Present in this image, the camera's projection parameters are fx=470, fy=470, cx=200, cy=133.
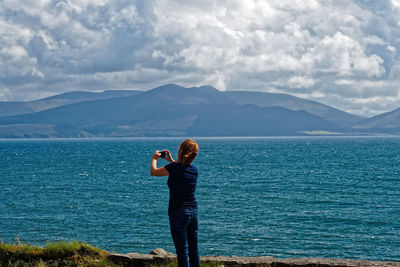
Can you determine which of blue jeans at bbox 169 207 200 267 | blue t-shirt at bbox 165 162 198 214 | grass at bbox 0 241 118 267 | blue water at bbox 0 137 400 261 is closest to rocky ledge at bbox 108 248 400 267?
grass at bbox 0 241 118 267

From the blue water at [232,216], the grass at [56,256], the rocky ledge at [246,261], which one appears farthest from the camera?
the blue water at [232,216]

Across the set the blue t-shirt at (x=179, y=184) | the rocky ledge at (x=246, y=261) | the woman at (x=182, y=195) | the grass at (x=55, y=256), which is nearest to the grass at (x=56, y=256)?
the grass at (x=55, y=256)

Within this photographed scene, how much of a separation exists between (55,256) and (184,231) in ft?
13.8

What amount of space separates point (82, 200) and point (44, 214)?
759 centimetres

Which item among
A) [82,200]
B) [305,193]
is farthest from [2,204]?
[305,193]

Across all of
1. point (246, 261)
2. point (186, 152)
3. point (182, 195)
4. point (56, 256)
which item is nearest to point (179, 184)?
point (182, 195)

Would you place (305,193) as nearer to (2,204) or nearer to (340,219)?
(340,219)

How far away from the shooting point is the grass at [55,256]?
35.5 feet

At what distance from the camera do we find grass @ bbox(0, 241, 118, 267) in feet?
35.5

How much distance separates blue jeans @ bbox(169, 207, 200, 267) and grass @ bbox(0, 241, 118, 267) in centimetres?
268

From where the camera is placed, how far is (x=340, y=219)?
31.1 m

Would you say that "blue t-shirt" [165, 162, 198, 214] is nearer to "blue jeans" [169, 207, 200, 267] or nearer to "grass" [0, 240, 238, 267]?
"blue jeans" [169, 207, 200, 267]

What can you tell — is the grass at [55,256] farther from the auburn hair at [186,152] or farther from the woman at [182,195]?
the auburn hair at [186,152]

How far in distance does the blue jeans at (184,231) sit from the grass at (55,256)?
2683 mm
